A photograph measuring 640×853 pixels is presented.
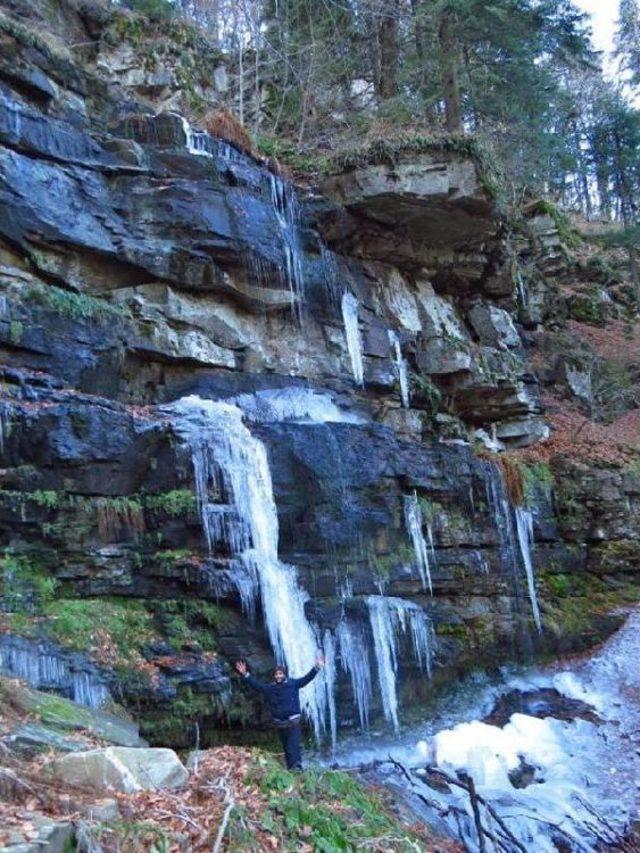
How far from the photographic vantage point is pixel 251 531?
10.1m

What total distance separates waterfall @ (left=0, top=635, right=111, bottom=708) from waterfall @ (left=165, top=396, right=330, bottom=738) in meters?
2.33

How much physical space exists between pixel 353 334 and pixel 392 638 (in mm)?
7548

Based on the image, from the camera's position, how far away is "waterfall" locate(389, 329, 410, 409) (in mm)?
16766

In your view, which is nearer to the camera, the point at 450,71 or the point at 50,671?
the point at 50,671

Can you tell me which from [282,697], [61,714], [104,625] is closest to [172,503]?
[104,625]

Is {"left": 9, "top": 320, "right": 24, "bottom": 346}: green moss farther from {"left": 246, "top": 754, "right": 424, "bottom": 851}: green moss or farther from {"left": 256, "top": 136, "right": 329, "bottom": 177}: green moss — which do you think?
{"left": 256, "top": 136, "right": 329, "bottom": 177}: green moss

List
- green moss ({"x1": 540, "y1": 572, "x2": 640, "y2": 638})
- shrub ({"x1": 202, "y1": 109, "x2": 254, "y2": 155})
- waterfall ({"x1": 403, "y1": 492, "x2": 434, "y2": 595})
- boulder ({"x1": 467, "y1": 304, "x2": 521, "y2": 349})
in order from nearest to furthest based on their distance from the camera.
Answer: waterfall ({"x1": 403, "y1": 492, "x2": 434, "y2": 595})
green moss ({"x1": 540, "y1": 572, "x2": 640, "y2": 638})
shrub ({"x1": 202, "y1": 109, "x2": 254, "y2": 155})
boulder ({"x1": 467, "y1": 304, "x2": 521, "y2": 349})

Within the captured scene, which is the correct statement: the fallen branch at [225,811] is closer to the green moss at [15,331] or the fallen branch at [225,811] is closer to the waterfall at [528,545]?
the green moss at [15,331]

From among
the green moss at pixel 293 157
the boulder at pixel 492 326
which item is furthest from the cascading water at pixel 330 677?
the boulder at pixel 492 326

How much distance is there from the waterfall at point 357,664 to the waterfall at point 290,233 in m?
7.50

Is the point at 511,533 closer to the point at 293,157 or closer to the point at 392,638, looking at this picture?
the point at 392,638

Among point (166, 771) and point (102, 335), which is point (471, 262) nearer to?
point (102, 335)

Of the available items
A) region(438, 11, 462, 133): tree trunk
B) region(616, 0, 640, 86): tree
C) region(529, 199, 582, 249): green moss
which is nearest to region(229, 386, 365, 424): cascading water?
region(438, 11, 462, 133): tree trunk

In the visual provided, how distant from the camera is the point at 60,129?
42.9 ft
